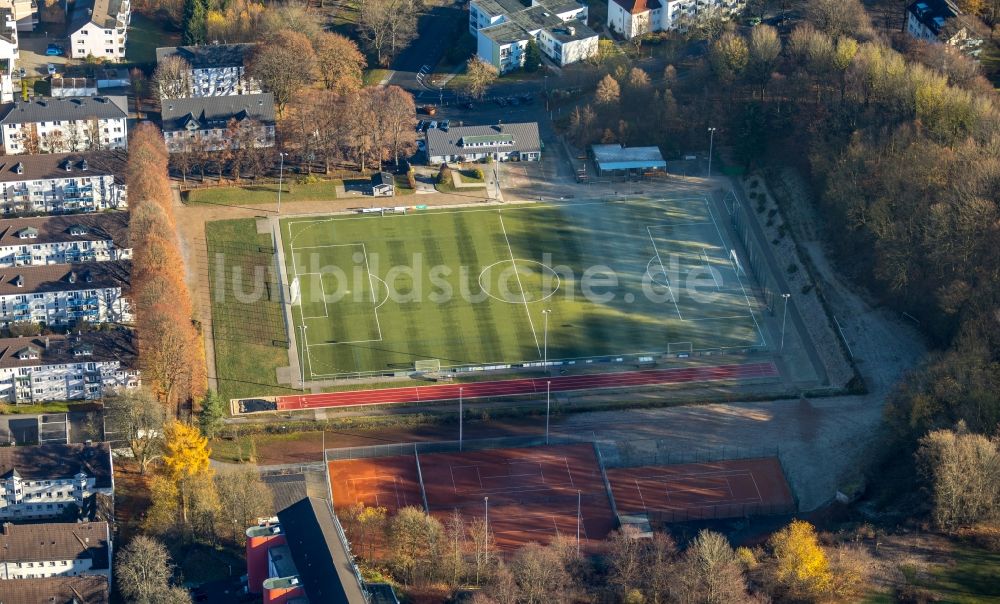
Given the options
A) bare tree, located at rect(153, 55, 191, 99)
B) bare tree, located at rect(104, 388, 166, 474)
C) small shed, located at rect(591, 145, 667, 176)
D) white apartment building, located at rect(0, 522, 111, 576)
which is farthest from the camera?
bare tree, located at rect(153, 55, 191, 99)

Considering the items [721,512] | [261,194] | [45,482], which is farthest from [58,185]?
[721,512]

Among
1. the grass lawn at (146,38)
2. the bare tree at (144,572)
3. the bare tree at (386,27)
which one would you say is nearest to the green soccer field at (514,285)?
the bare tree at (144,572)

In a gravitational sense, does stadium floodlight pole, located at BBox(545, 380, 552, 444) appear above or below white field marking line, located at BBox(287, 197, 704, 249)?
below

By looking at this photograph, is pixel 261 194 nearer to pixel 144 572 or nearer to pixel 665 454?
pixel 665 454

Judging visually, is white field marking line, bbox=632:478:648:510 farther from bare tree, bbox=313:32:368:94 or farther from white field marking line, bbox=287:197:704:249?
bare tree, bbox=313:32:368:94

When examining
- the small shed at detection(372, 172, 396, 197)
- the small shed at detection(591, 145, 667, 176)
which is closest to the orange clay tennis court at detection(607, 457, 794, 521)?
the small shed at detection(591, 145, 667, 176)

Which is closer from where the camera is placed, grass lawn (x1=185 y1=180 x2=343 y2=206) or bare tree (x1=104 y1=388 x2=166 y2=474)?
bare tree (x1=104 y1=388 x2=166 y2=474)

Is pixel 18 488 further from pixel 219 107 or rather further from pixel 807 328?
pixel 807 328
